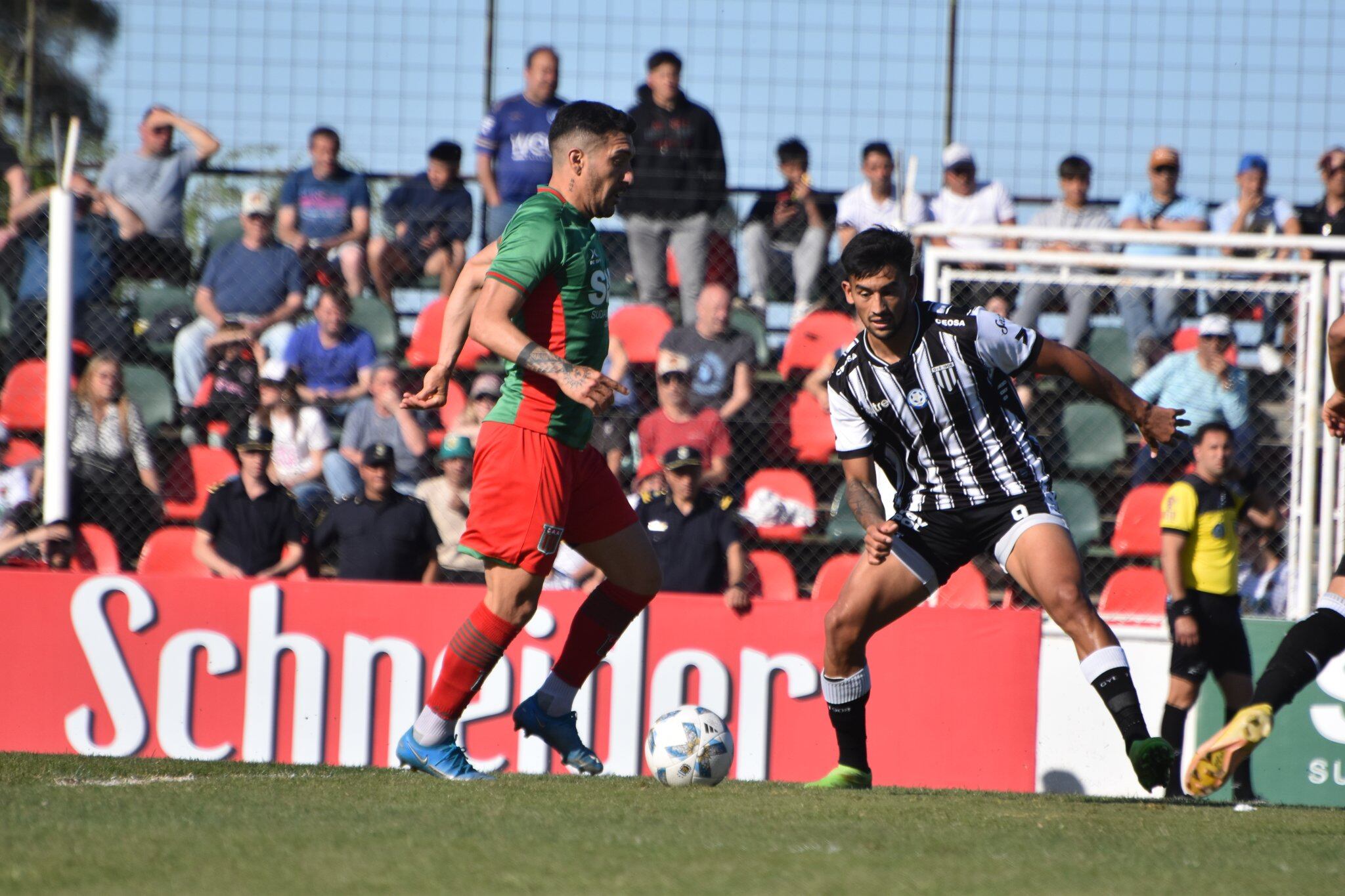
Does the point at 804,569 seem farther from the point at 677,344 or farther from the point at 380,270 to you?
the point at 380,270

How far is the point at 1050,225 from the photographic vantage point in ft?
34.0

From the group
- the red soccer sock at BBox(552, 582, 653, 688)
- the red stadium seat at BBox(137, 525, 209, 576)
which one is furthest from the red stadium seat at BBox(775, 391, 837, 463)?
the red soccer sock at BBox(552, 582, 653, 688)

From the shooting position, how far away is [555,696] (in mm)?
5176

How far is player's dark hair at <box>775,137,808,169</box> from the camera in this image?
10531 mm

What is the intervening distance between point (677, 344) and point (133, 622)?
3.95 metres

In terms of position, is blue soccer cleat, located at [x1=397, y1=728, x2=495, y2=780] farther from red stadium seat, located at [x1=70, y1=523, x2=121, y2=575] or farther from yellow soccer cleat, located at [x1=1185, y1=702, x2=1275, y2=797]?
red stadium seat, located at [x1=70, y1=523, x2=121, y2=575]

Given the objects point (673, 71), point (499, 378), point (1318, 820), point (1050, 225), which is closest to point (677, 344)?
point (499, 378)

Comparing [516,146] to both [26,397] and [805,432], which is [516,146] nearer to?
[805,432]

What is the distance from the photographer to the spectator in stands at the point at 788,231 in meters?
10.4

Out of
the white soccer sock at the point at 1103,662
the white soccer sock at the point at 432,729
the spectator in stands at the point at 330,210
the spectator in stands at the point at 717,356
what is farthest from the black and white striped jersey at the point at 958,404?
the spectator in stands at the point at 330,210

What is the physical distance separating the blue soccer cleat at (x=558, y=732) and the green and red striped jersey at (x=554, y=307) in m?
0.98

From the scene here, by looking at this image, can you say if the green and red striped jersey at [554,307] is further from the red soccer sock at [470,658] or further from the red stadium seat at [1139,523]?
the red stadium seat at [1139,523]

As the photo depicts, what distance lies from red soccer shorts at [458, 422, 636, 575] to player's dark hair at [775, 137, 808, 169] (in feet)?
20.1

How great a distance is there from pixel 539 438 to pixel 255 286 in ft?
20.5
